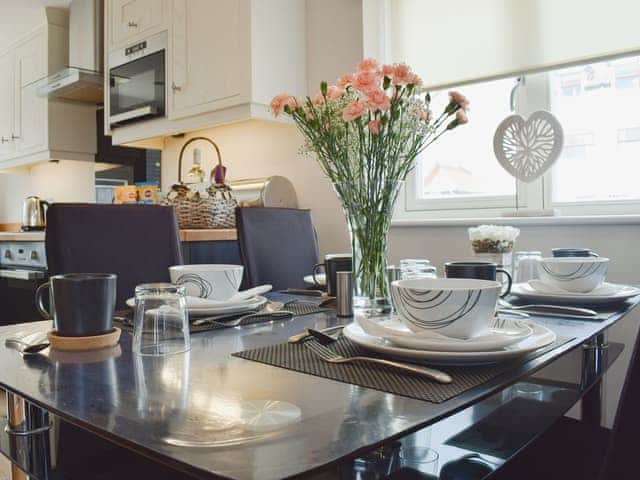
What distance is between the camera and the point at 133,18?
3045mm

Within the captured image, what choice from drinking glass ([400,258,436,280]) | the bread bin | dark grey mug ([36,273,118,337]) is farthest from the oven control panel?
dark grey mug ([36,273,118,337])

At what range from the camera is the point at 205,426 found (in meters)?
0.45

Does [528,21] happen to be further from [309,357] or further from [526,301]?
[309,357]

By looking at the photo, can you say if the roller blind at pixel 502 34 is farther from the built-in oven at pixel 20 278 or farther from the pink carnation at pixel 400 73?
the built-in oven at pixel 20 278

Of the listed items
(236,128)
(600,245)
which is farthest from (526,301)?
(236,128)

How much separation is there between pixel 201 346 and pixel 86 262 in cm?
75

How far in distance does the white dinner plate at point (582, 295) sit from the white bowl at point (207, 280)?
0.62m

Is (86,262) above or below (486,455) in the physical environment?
above

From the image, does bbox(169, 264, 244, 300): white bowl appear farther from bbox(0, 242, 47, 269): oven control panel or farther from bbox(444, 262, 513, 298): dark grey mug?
bbox(0, 242, 47, 269): oven control panel

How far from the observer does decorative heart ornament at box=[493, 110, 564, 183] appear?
6.56 ft

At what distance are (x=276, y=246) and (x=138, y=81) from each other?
65.4 inches

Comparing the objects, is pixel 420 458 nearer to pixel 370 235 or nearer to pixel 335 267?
pixel 370 235

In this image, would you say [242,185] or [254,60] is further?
[242,185]

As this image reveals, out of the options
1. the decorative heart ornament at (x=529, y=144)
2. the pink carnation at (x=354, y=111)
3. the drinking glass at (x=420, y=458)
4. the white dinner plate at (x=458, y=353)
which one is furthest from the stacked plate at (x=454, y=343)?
the decorative heart ornament at (x=529, y=144)
